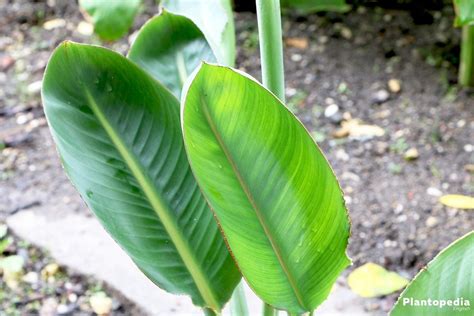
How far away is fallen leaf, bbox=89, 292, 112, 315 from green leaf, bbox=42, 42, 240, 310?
0.43m

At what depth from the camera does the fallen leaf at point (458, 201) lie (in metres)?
1.27

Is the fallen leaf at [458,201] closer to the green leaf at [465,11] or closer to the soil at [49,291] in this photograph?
the green leaf at [465,11]

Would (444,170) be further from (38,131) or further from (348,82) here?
(38,131)

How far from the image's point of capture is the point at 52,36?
1858 millimetres

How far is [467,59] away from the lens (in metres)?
1.52

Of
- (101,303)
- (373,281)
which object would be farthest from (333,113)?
(101,303)

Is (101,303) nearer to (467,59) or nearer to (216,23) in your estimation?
(216,23)

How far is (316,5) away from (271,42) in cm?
112

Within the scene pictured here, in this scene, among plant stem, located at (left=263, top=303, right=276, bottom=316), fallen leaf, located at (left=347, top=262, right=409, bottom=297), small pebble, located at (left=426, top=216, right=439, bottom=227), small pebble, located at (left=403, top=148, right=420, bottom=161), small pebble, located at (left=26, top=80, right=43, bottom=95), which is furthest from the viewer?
small pebble, located at (left=26, top=80, right=43, bottom=95)

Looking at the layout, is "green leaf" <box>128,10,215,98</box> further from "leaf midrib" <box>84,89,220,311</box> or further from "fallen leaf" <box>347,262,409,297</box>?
"fallen leaf" <box>347,262,409,297</box>

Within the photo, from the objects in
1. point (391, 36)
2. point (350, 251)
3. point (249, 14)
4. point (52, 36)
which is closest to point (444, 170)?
point (350, 251)

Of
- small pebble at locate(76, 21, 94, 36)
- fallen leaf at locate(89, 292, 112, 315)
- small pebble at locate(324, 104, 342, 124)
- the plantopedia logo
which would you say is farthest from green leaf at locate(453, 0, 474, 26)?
small pebble at locate(76, 21, 94, 36)

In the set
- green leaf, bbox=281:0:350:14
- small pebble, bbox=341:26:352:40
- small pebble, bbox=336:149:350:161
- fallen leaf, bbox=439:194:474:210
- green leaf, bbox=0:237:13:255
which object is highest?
green leaf, bbox=281:0:350:14

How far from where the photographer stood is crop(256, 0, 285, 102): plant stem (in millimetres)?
693
